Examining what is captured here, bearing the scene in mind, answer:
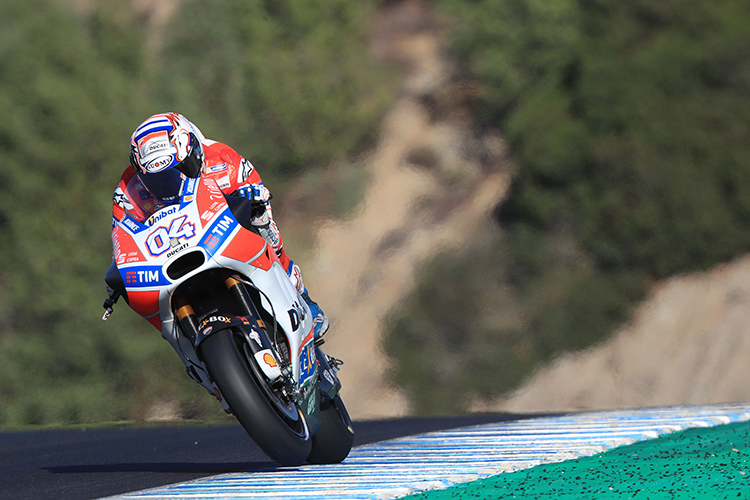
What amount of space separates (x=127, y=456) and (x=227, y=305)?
2.46 meters

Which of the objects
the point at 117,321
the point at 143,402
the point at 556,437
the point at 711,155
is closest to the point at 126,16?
the point at 117,321

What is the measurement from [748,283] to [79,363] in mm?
15742

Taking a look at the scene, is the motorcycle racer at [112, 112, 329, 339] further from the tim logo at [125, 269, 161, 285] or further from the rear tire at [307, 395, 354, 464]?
the rear tire at [307, 395, 354, 464]

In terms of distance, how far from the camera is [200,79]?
2800 cm

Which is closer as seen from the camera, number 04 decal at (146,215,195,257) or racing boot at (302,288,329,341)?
number 04 decal at (146,215,195,257)

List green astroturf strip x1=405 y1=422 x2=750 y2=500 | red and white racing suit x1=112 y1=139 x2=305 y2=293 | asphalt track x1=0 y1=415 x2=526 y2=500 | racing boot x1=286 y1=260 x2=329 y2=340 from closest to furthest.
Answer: green astroturf strip x1=405 y1=422 x2=750 y2=500 → red and white racing suit x1=112 y1=139 x2=305 y2=293 → asphalt track x1=0 y1=415 x2=526 y2=500 → racing boot x1=286 y1=260 x2=329 y2=340

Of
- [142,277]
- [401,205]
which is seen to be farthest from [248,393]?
[401,205]

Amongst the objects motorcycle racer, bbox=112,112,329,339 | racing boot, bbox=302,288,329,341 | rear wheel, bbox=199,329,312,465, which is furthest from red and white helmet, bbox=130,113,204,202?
racing boot, bbox=302,288,329,341

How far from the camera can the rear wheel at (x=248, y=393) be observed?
15.6 feet

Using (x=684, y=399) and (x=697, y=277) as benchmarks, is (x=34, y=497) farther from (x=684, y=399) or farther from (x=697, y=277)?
(x=697, y=277)

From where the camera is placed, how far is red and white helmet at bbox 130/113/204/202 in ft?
16.6

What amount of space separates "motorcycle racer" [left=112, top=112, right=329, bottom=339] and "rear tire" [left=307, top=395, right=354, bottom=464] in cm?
104

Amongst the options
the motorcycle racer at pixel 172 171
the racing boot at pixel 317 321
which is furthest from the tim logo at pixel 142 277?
the racing boot at pixel 317 321

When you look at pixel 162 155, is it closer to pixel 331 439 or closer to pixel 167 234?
pixel 167 234
